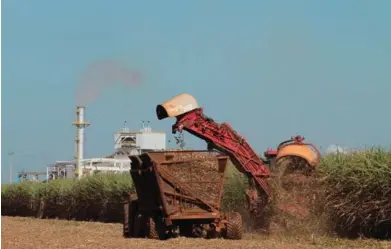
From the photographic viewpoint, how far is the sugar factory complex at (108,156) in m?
55.9

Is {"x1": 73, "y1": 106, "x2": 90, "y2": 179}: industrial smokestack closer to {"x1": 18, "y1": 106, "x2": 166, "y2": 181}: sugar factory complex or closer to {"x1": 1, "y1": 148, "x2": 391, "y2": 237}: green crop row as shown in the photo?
{"x1": 18, "y1": 106, "x2": 166, "y2": 181}: sugar factory complex

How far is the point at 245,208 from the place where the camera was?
1869cm

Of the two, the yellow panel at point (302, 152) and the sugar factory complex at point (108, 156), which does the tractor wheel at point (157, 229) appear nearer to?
the yellow panel at point (302, 152)

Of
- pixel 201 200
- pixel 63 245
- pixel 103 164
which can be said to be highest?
pixel 103 164

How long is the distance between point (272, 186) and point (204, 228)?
2.42 meters

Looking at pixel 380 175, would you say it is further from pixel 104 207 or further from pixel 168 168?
pixel 104 207

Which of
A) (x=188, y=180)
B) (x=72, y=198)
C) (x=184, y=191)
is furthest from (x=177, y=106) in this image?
(x=72, y=198)

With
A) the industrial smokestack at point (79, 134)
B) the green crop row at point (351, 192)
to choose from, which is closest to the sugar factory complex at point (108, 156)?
the industrial smokestack at point (79, 134)

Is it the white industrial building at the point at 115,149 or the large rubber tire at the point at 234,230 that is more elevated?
the white industrial building at the point at 115,149

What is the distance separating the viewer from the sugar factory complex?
55878 mm

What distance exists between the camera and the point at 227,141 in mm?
16797

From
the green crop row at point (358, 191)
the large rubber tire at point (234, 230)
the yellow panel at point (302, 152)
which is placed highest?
the yellow panel at point (302, 152)

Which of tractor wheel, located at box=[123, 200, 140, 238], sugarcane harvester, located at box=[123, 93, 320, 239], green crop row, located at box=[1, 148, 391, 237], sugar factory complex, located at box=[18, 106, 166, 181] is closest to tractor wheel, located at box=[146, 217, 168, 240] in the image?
sugarcane harvester, located at box=[123, 93, 320, 239]

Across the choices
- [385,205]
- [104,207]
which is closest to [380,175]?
[385,205]
